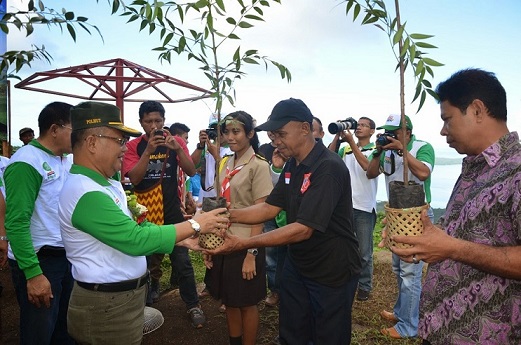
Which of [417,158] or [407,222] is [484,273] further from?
[417,158]

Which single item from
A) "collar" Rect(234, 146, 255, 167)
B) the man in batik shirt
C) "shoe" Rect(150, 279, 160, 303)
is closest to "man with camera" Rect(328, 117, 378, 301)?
"collar" Rect(234, 146, 255, 167)

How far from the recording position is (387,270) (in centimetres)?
617

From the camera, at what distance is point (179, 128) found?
723 centimetres

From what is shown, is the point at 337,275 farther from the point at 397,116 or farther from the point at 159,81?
the point at 159,81

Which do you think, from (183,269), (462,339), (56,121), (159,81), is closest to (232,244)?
(462,339)

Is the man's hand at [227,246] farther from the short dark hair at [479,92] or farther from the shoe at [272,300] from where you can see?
the shoe at [272,300]

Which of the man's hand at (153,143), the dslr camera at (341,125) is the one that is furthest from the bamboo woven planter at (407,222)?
the dslr camera at (341,125)

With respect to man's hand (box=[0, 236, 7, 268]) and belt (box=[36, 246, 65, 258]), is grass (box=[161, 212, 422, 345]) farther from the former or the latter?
man's hand (box=[0, 236, 7, 268])

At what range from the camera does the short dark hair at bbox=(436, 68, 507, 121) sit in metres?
1.62

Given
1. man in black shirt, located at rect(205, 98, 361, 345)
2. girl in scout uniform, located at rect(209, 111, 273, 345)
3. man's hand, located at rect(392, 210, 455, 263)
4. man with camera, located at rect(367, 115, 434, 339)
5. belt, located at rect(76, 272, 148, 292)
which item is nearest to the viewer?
man's hand, located at rect(392, 210, 455, 263)

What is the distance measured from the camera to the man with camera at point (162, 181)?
4.24m

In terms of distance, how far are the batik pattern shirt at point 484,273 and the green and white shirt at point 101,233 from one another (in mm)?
1333

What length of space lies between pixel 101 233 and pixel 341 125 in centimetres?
337

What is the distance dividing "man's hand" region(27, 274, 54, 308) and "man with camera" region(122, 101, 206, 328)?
160cm
